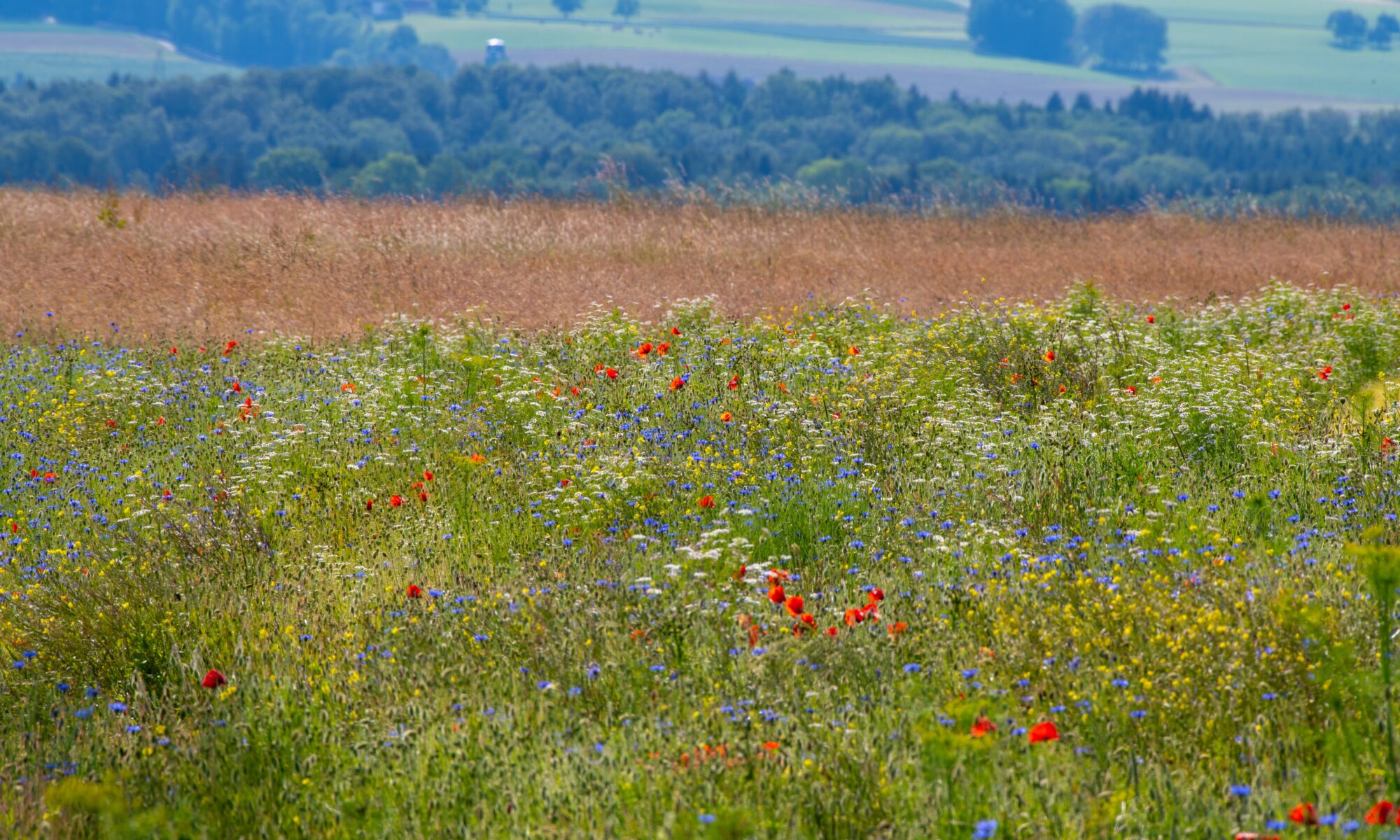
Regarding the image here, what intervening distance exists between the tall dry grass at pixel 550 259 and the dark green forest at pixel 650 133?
84.2 meters

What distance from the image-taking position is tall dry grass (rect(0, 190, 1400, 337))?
11000 millimetres

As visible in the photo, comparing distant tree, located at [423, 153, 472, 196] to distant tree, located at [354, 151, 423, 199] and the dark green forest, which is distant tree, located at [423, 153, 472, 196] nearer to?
the dark green forest

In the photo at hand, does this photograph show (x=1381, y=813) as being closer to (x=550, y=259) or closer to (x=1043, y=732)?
(x=1043, y=732)

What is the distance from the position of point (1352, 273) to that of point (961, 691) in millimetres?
11561

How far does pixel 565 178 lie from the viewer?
115438 millimetres

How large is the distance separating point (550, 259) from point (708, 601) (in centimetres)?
952

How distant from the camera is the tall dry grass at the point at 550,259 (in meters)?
11.0

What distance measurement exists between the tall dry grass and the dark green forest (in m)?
84.2

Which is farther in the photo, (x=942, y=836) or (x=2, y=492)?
(x=2, y=492)

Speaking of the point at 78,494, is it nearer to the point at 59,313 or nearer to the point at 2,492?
the point at 2,492

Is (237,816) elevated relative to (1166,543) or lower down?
lower down

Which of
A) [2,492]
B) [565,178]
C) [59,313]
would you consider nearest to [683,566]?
[2,492]

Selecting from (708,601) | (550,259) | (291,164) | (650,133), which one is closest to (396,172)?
(291,164)

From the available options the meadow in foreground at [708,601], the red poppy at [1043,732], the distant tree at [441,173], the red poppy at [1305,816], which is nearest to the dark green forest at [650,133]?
the distant tree at [441,173]
